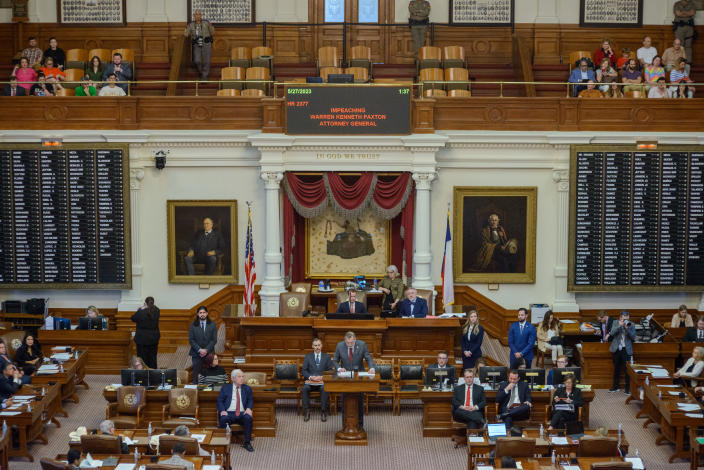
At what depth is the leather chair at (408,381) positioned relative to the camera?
52.4 ft

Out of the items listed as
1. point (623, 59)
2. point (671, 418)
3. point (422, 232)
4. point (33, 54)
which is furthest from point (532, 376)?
point (33, 54)

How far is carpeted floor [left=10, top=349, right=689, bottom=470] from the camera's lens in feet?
46.2

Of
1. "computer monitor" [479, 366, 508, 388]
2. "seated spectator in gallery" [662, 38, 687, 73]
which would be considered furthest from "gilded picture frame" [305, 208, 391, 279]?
"seated spectator in gallery" [662, 38, 687, 73]

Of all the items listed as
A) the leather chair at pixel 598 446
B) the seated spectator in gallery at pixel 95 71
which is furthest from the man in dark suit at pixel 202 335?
the seated spectator in gallery at pixel 95 71

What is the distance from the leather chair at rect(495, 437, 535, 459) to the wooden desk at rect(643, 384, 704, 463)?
115 inches

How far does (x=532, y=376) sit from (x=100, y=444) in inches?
268

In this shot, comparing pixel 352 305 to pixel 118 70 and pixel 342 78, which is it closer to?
pixel 342 78

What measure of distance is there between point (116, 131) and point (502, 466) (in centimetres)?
1101

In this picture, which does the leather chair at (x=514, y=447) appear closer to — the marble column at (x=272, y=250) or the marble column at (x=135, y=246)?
the marble column at (x=272, y=250)

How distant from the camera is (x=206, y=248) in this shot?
778 inches

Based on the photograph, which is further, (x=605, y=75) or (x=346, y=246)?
(x=346, y=246)

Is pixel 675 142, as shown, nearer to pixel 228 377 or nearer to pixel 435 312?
pixel 435 312

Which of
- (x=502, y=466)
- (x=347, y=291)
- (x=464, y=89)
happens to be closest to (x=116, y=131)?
(x=347, y=291)

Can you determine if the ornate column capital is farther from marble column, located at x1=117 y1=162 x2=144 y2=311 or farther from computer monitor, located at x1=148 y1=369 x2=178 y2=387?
computer monitor, located at x1=148 y1=369 x2=178 y2=387
